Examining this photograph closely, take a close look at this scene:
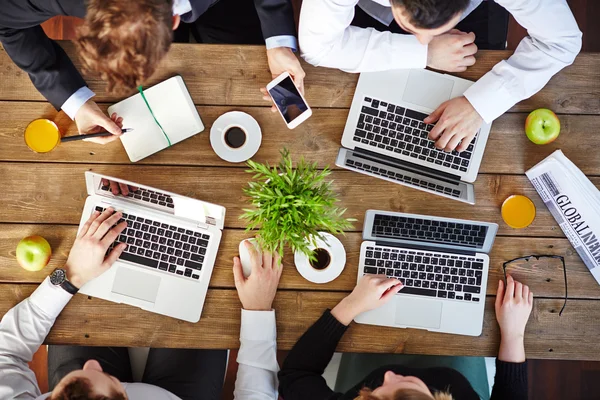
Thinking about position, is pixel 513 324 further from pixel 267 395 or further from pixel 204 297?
pixel 204 297

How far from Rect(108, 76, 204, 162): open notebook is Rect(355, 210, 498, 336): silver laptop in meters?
0.58

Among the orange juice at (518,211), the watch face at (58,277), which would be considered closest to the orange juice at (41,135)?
the watch face at (58,277)

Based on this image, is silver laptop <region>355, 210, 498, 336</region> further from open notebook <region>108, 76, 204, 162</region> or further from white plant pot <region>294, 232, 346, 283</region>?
open notebook <region>108, 76, 204, 162</region>

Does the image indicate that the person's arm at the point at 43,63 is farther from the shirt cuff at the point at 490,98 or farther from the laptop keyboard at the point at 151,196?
the shirt cuff at the point at 490,98

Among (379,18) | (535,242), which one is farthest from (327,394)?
(379,18)

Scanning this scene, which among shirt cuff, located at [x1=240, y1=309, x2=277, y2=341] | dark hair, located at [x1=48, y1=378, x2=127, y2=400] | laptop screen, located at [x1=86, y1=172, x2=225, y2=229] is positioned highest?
laptop screen, located at [x1=86, y1=172, x2=225, y2=229]

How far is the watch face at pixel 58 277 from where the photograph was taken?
139cm

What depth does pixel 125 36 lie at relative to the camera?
1.13 meters

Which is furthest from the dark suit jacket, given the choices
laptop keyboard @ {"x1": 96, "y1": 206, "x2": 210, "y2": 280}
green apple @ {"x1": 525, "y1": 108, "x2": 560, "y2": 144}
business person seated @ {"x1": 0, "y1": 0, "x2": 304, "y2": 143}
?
green apple @ {"x1": 525, "y1": 108, "x2": 560, "y2": 144}

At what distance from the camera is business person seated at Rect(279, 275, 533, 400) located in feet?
4.54

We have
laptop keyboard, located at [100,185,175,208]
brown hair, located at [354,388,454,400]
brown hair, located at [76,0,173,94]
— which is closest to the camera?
brown hair, located at [76,0,173,94]

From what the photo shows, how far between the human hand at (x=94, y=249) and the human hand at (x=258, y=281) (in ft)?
1.14

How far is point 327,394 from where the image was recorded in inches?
55.1

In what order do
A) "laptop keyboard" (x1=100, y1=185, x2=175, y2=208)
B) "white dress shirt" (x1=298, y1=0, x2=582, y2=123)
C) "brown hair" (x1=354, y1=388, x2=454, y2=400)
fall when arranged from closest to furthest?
"brown hair" (x1=354, y1=388, x2=454, y2=400) → "white dress shirt" (x1=298, y1=0, x2=582, y2=123) → "laptop keyboard" (x1=100, y1=185, x2=175, y2=208)
